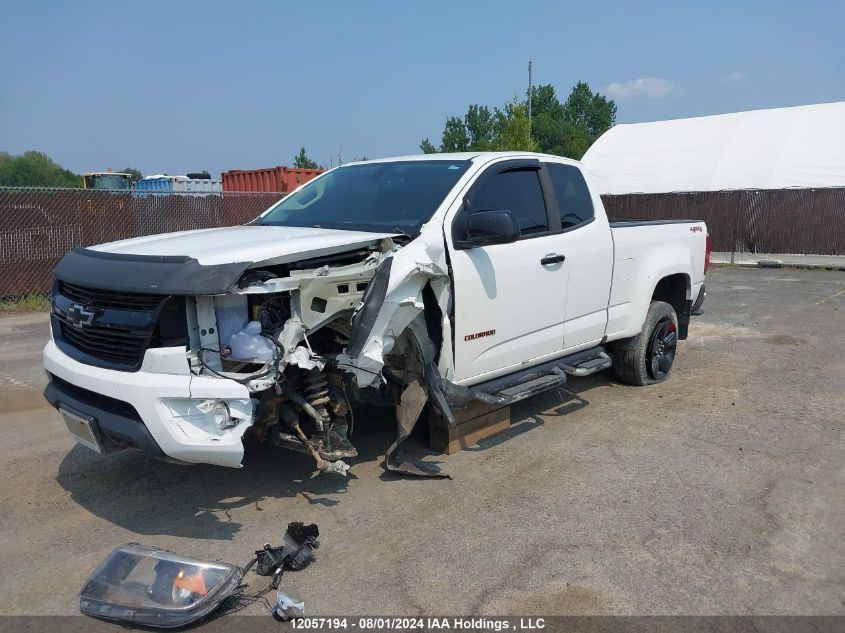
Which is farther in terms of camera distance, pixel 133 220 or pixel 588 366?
pixel 133 220

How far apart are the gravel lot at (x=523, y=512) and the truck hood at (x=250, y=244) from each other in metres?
1.52

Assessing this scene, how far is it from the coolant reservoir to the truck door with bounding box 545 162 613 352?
259 centimetres

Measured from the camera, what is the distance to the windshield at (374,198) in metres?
4.81

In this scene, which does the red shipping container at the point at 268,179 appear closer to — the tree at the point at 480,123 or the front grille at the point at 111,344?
the front grille at the point at 111,344

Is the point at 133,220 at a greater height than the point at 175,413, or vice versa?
the point at 133,220

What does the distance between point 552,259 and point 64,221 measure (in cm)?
995

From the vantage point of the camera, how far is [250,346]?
3.69 meters

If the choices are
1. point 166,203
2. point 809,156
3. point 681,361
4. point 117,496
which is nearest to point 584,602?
point 117,496

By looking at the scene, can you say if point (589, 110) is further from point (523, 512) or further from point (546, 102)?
point (523, 512)

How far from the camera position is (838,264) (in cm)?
1894

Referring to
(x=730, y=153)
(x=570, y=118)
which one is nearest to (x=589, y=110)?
(x=570, y=118)

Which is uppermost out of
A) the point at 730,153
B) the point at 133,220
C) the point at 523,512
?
the point at 730,153

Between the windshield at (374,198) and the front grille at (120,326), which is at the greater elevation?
the windshield at (374,198)

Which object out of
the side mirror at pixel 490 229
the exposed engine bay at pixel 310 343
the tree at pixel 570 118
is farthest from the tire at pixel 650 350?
the tree at pixel 570 118
